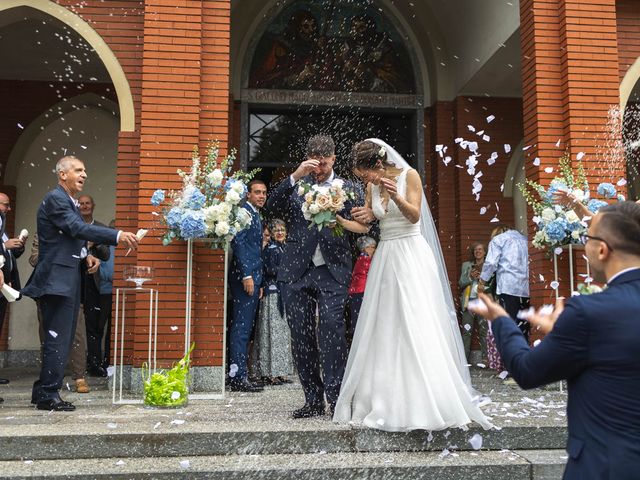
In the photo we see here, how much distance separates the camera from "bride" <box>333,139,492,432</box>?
4883 millimetres

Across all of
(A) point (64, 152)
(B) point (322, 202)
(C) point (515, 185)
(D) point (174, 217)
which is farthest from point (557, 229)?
(A) point (64, 152)

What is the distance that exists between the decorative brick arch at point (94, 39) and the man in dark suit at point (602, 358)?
678 centimetres

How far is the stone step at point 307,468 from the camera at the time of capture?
4.53 meters

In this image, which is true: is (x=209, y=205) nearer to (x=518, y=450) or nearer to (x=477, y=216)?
(x=518, y=450)

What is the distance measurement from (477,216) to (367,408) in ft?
25.0

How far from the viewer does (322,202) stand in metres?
5.30

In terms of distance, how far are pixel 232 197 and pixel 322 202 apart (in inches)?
68.2

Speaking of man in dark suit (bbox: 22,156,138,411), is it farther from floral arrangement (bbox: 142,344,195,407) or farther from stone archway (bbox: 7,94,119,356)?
stone archway (bbox: 7,94,119,356)

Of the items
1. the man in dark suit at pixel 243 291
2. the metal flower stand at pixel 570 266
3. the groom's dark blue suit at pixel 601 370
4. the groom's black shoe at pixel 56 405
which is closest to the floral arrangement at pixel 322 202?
the man in dark suit at pixel 243 291

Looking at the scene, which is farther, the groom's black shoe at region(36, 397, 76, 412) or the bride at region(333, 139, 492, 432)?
the groom's black shoe at region(36, 397, 76, 412)

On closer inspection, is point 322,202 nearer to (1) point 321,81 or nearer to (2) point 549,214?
(2) point 549,214

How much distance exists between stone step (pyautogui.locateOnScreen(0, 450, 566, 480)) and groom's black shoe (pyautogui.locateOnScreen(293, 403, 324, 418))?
2.21ft

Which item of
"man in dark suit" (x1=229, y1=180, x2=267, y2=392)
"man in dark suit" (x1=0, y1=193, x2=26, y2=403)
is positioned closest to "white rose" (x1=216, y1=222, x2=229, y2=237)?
"man in dark suit" (x1=229, y1=180, x2=267, y2=392)

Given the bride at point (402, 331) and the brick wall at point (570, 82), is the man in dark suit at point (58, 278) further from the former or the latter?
the brick wall at point (570, 82)
